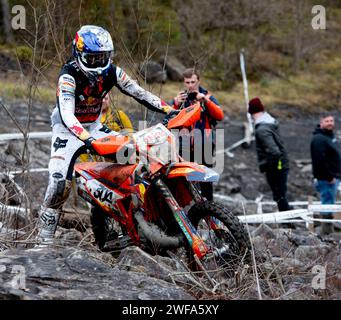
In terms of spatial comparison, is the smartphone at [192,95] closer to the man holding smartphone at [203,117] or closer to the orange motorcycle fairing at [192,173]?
the man holding smartphone at [203,117]

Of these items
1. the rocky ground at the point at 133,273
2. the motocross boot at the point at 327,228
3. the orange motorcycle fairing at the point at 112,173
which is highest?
the orange motorcycle fairing at the point at 112,173

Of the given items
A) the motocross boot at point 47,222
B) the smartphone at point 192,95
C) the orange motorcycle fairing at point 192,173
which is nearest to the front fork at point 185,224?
the orange motorcycle fairing at point 192,173

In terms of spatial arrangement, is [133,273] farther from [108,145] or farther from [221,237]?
[108,145]

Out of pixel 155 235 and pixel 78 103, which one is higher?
pixel 78 103

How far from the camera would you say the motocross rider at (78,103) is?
6.29m

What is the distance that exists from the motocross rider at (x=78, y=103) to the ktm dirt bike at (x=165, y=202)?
16.1 inches

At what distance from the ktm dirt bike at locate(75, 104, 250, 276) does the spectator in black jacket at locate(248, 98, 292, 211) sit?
13.3 ft

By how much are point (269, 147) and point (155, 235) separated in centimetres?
435

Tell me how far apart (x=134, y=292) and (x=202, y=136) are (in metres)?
3.84

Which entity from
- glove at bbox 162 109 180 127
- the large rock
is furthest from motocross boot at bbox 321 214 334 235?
the large rock

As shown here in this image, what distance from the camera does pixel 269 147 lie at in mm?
10031

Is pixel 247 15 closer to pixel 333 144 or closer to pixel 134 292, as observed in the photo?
pixel 333 144

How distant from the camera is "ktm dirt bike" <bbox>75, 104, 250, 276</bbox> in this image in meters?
5.70

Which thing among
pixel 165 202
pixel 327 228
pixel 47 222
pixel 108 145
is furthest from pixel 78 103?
pixel 327 228
